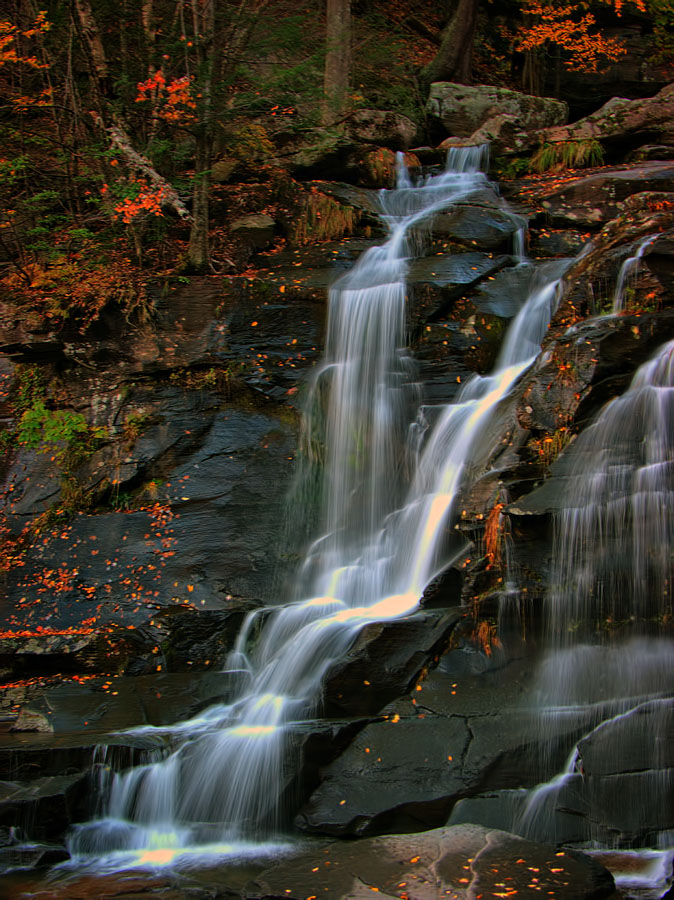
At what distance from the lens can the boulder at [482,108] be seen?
47.4ft

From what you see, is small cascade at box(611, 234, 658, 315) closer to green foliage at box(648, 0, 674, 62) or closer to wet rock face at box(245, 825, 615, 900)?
wet rock face at box(245, 825, 615, 900)

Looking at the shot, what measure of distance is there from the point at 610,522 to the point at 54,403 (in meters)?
7.29

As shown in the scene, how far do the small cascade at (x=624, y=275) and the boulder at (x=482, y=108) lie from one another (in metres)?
7.15

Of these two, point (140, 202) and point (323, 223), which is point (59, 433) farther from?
point (323, 223)

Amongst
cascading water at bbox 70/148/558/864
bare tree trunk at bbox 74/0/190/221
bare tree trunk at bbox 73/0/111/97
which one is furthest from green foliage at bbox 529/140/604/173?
bare tree trunk at bbox 73/0/111/97

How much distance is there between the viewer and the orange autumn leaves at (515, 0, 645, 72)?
16.5 meters

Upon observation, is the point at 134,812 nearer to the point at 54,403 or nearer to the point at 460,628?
the point at 460,628

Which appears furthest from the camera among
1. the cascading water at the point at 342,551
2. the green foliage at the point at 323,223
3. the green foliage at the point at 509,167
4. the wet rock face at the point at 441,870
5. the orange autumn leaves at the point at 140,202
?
the green foliage at the point at 509,167

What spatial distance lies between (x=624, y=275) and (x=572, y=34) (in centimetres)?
1233

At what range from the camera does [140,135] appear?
12.0 metres

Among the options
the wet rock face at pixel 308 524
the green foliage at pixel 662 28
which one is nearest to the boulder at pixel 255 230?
the wet rock face at pixel 308 524

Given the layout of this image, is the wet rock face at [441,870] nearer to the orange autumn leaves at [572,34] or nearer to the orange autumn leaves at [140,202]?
the orange autumn leaves at [140,202]

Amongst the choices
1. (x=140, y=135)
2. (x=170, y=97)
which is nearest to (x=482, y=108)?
(x=140, y=135)

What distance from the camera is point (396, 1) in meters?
19.6
